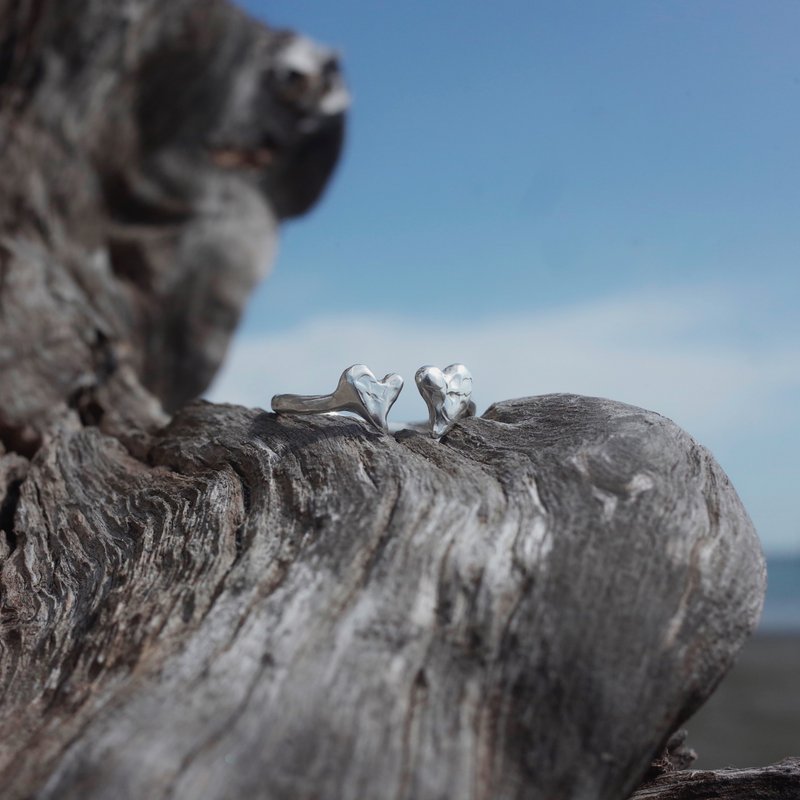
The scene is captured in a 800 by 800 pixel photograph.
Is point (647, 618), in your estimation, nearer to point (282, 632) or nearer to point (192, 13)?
point (282, 632)

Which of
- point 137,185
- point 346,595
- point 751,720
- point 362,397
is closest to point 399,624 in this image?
point 346,595

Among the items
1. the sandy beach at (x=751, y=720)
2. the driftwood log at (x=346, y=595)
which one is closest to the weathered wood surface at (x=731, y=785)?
the driftwood log at (x=346, y=595)

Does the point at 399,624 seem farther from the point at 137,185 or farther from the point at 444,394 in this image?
the point at 137,185

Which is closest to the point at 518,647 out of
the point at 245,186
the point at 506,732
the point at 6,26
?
the point at 506,732

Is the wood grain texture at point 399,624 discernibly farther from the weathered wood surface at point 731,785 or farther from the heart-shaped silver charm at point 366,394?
the weathered wood surface at point 731,785

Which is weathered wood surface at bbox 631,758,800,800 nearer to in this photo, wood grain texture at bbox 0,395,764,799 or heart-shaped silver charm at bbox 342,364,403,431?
wood grain texture at bbox 0,395,764,799

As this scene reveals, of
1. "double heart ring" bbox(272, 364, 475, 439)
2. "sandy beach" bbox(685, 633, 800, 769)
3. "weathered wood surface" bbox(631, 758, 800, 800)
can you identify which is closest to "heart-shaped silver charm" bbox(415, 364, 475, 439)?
"double heart ring" bbox(272, 364, 475, 439)
